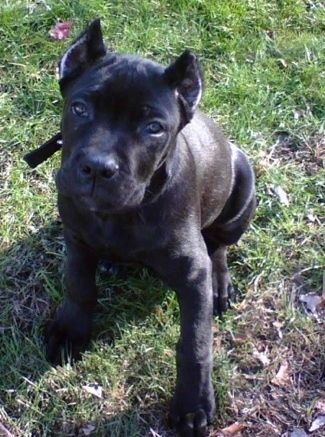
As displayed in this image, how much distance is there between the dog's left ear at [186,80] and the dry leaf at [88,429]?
63.4 inches

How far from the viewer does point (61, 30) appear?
6.75 meters

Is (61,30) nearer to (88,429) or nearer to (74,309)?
(74,309)

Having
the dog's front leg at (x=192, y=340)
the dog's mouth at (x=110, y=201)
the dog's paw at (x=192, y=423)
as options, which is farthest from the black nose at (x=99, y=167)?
the dog's paw at (x=192, y=423)

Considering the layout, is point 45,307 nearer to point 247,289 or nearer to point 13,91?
point 247,289

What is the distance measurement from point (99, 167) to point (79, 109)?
0.31m

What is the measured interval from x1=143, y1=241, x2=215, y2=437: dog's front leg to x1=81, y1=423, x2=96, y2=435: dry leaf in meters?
0.40

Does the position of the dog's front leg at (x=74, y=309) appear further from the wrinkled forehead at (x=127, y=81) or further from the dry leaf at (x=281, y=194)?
the dry leaf at (x=281, y=194)

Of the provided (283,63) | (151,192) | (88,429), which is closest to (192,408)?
(88,429)

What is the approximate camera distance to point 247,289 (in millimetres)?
5641

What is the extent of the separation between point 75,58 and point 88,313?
1.40 m

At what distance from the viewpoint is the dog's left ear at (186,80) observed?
14.2 feet

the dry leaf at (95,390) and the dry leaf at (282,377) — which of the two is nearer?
the dry leaf at (95,390)

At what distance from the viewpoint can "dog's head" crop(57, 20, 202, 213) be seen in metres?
4.10

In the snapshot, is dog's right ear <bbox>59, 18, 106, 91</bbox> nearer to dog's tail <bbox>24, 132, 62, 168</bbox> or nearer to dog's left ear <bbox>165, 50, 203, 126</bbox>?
dog's left ear <bbox>165, 50, 203, 126</bbox>
